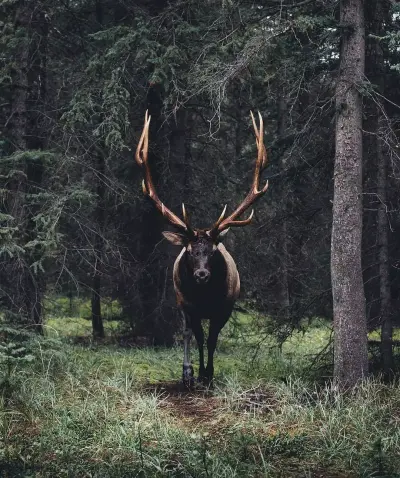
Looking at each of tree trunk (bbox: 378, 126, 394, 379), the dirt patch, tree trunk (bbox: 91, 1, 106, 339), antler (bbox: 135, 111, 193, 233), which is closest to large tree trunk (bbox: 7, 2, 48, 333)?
tree trunk (bbox: 91, 1, 106, 339)

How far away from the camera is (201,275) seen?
34.6 ft

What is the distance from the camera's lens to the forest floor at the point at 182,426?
697cm

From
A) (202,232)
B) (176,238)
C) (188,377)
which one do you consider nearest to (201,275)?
(202,232)


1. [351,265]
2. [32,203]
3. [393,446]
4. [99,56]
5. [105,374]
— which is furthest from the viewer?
[99,56]

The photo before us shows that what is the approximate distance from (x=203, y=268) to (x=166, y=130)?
256 inches

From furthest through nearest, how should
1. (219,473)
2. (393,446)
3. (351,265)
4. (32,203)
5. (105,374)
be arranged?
(32,203)
(105,374)
(351,265)
(393,446)
(219,473)

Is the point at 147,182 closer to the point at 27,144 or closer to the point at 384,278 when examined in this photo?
the point at 27,144

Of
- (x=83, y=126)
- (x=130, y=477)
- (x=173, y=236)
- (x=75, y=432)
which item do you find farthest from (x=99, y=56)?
(x=130, y=477)

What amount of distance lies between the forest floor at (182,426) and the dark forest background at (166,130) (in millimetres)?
1611

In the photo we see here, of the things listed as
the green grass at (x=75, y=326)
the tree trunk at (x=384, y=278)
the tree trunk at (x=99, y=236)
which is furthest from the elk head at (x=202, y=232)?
the green grass at (x=75, y=326)

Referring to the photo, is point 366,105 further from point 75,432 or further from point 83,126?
point 75,432

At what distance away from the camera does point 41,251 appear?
11.7 m

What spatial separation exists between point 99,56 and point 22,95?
5.02ft

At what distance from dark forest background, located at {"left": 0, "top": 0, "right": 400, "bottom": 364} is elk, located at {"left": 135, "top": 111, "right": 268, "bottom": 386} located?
85 centimetres
